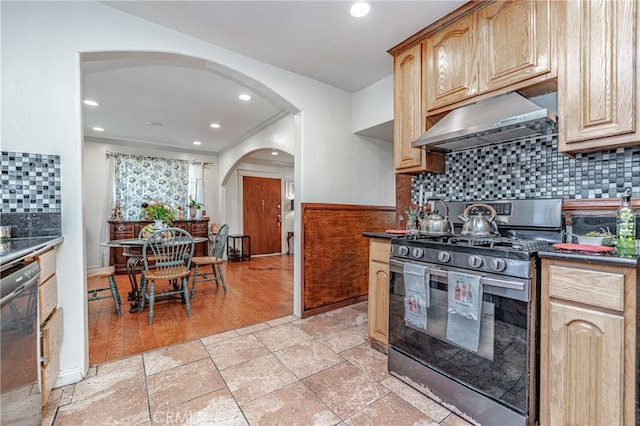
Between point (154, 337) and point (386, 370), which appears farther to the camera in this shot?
point (154, 337)

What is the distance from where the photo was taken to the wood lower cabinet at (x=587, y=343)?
112 centimetres

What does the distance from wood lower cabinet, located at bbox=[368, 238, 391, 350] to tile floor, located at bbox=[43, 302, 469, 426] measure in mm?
147

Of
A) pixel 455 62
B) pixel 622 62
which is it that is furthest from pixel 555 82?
pixel 455 62

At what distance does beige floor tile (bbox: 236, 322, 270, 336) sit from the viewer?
2.56 m

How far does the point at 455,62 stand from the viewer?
209 cm

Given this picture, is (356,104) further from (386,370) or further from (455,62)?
(386,370)

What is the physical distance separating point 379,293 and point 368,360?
49cm

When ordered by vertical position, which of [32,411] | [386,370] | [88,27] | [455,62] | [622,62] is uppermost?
[88,27]

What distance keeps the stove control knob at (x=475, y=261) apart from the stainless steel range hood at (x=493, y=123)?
816 mm

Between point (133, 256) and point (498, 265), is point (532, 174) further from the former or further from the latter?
point (133, 256)

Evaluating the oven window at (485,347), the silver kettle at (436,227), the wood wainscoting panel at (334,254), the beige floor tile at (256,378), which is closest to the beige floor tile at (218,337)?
the beige floor tile at (256,378)

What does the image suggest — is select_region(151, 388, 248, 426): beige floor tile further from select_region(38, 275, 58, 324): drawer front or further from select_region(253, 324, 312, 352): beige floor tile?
select_region(38, 275, 58, 324): drawer front

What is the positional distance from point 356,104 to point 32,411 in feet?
11.6

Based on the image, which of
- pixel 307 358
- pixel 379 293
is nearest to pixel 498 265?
pixel 379 293
